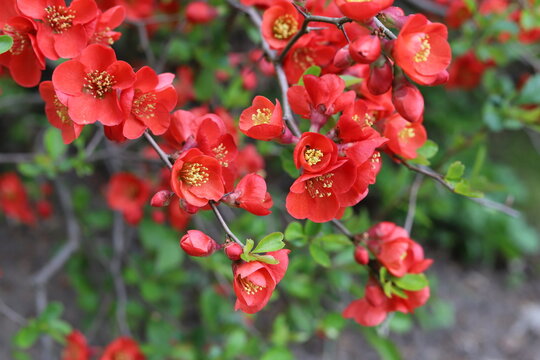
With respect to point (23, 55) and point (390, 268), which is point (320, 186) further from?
point (23, 55)

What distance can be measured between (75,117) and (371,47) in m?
0.49

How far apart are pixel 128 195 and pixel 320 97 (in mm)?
1398

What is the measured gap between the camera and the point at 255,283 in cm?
83

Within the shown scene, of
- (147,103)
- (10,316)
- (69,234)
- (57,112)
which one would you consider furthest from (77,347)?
(147,103)

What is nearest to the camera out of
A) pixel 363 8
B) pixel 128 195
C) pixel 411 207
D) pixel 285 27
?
pixel 363 8

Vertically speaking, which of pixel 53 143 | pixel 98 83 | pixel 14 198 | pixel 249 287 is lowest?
pixel 14 198

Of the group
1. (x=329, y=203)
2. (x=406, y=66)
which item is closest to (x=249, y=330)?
(x=329, y=203)

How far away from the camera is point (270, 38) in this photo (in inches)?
43.1

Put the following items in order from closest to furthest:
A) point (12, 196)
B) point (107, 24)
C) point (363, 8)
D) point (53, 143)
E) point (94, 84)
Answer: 1. point (363, 8)
2. point (94, 84)
3. point (107, 24)
4. point (53, 143)
5. point (12, 196)

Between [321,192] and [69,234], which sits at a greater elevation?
[321,192]

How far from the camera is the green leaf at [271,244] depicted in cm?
83

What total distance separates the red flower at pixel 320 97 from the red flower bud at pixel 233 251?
10.1 inches

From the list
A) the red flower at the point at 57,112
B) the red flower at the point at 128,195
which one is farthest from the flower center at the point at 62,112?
the red flower at the point at 128,195

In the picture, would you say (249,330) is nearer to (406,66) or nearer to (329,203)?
(329,203)
